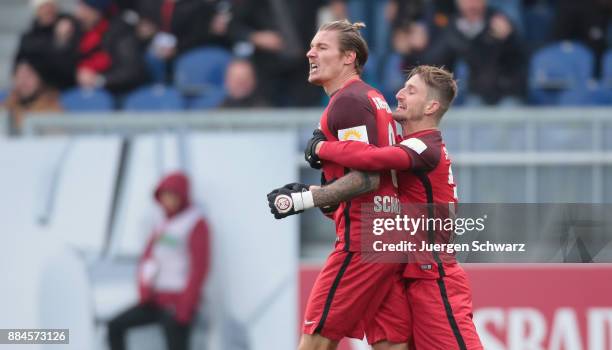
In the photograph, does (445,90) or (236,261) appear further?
(236,261)

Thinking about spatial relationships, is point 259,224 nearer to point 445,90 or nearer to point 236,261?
point 236,261

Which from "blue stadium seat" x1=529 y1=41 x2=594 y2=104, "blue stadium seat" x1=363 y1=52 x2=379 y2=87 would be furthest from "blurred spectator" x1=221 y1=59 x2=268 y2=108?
"blue stadium seat" x1=529 y1=41 x2=594 y2=104

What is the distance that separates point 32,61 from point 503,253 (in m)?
6.18

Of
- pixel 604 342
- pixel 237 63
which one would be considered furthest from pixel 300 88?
pixel 604 342

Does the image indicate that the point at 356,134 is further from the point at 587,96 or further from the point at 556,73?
the point at 556,73

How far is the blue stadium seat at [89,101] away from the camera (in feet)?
36.6

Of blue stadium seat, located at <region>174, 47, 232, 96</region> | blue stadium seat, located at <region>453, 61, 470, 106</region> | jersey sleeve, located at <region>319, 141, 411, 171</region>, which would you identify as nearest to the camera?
jersey sleeve, located at <region>319, 141, 411, 171</region>

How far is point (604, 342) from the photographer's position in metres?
9.01

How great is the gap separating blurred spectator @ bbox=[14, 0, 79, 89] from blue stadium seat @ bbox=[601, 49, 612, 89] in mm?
4621

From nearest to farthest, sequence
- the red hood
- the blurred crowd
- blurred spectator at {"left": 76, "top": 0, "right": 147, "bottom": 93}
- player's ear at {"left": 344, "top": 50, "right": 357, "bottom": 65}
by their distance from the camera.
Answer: player's ear at {"left": 344, "top": 50, "right": 357, "bottom": 65} → the red hood → the blurred crowd → blurred spectator at {"left": 76, "top": 0, "right": 147, "bottom": 93}

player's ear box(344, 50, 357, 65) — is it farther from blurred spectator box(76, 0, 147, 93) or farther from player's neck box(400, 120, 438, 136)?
blurred spectator box(76, 0, 147, 93)

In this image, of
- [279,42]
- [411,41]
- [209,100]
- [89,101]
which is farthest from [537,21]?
[89,101]

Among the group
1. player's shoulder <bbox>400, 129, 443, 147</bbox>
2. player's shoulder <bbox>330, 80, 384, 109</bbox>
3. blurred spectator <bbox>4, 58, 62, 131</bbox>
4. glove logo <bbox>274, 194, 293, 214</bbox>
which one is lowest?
glove logo <bbox>274, 194, 293, 214</bbox>

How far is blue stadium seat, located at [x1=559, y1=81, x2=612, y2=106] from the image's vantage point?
10.4 m
